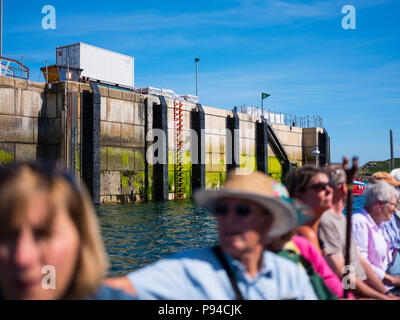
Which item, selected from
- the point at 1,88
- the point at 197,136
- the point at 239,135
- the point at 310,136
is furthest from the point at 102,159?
the point at 310,136

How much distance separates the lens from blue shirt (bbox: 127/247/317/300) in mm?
1928

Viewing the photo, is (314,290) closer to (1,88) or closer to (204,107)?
(1,88)

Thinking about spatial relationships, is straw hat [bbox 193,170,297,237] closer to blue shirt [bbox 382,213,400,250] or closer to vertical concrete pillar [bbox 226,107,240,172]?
blue shirt [bbox 382,213,400,250]

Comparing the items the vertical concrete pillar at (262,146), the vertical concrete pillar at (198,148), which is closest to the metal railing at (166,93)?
the vertical concrete pillar at (198,148)

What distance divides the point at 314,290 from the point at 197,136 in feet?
79.7

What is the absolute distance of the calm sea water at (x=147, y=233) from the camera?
376 inches

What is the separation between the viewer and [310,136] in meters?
38.1

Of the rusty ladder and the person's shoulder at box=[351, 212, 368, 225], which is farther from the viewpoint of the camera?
the rusty ladder

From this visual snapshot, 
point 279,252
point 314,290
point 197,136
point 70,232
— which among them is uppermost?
point 197,136

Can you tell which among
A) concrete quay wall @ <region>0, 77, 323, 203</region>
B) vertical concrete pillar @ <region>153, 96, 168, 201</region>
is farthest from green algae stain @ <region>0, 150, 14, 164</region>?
vertical concrete pillar @ <region>153, 96, 168, 201</region>

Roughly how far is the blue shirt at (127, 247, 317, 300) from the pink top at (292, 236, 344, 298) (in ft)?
1.95

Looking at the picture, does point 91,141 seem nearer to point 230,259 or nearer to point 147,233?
point 147,233

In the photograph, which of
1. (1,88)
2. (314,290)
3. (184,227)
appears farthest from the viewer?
(1,88)
